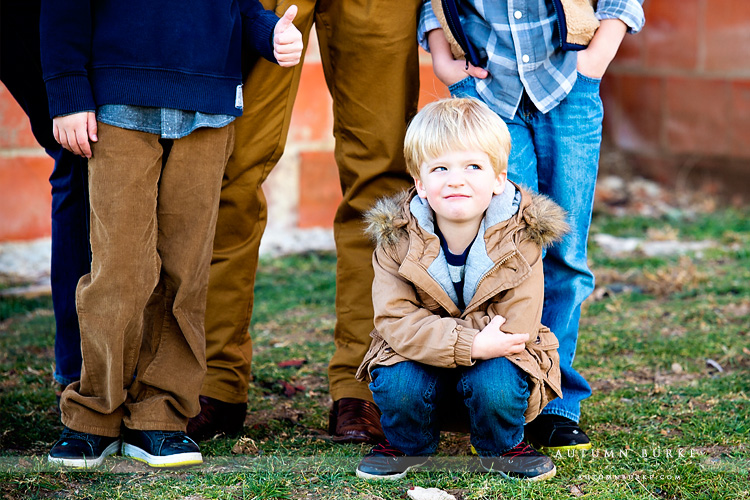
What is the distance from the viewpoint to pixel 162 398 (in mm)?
2453

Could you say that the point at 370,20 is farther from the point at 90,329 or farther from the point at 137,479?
the point at 137,479

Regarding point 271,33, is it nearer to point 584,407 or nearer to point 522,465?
point 522,465

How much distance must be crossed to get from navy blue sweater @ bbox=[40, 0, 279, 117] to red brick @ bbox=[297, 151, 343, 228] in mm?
3109

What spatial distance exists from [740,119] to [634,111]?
1120 mm

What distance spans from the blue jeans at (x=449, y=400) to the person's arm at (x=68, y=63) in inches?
40.2

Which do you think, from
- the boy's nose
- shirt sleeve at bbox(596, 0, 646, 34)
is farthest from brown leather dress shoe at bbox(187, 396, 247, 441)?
shirt sleeve at bbox(596, 0, 646, 34)

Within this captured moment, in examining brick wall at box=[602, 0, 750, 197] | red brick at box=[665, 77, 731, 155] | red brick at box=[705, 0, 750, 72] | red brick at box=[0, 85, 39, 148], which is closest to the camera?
red brick at box=[0, 85, 39, 148]

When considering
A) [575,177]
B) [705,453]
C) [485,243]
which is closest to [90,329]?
[485,243]

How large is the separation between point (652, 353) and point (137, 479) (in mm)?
2074

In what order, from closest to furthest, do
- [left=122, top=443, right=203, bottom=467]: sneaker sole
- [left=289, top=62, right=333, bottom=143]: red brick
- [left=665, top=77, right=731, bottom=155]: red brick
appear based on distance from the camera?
[left=122, top=443, right=203, bottom=467]: sneaker sole, [left=289, top=62, right=333, bottom=143]: red brick, [left=665, top=77, right=731, bottom=155]: red brick

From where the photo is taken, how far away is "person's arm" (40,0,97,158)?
2.17 metres

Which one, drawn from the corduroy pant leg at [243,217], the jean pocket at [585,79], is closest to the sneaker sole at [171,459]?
the corduroy pant leg at [243,217]

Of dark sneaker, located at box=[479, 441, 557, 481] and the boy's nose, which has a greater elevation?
the boy's nose

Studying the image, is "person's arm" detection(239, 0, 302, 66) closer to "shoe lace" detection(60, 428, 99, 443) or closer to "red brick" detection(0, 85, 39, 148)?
"shoe lace" detection(60, 428, 99, 443)
